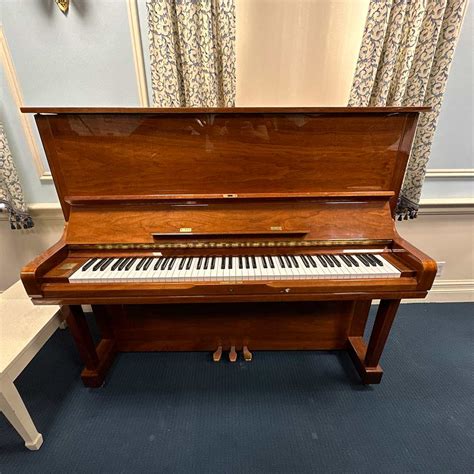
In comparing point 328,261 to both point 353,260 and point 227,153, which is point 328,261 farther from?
point 227,153

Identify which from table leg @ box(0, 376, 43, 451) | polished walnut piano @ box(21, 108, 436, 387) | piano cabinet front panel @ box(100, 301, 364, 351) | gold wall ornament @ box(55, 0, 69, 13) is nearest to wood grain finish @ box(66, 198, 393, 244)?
polished walnut piano @ box(21, 108, 436, 387)

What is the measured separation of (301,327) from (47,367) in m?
1.53

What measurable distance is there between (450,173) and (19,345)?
8.30ft

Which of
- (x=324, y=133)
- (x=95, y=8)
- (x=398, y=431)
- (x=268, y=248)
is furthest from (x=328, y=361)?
(x=95, y=8)

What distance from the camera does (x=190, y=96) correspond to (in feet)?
4.53

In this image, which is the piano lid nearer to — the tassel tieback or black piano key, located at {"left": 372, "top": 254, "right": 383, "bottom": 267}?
black piano key, located at {"left": 372, "top": 254, "right": 383, "bottom": 267}

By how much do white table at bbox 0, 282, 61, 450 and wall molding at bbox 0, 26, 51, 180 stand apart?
32.7 inches

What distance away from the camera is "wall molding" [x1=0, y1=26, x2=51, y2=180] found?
138 cm

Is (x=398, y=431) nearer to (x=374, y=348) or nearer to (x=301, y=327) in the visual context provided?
(x=374, y=348)

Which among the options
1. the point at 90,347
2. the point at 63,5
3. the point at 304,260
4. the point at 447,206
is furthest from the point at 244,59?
the point at 90,347

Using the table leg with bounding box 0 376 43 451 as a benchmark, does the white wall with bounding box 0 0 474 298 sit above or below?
above

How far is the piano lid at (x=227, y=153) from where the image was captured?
1.10 meters

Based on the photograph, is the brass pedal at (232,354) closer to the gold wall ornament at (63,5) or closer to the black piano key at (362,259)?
the black piano key at (362,259)

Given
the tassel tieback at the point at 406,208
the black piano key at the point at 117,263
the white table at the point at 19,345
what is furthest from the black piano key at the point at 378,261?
the white table at the point at 19,345
